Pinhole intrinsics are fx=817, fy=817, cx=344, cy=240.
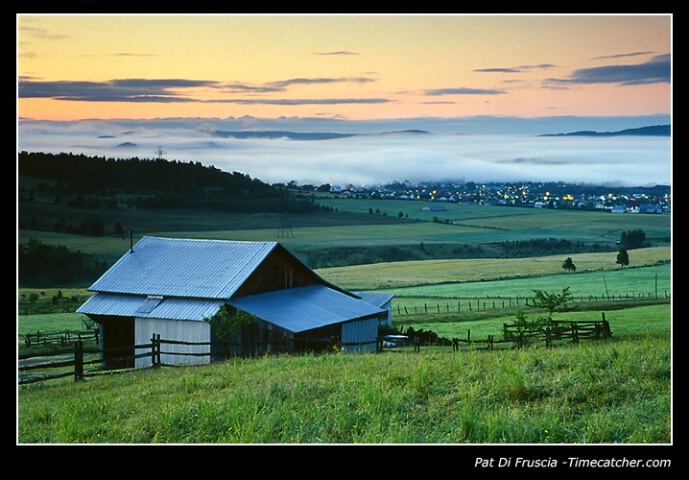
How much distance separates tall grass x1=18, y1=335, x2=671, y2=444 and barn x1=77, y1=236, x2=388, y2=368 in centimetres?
736

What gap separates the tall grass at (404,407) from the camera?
9898mm

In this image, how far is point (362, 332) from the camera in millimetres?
21969

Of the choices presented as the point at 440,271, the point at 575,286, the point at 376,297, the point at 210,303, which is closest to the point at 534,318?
the point at 575,286

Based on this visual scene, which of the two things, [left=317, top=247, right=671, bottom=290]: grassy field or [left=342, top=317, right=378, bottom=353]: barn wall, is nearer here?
[left=342, top=317, right=378, bottom=353]: barn wall

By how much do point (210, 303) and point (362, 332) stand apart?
168 inches

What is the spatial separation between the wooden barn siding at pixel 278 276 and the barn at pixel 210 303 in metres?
0.03

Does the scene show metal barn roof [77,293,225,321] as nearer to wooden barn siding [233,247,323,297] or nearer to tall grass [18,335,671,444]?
wooden barn siding [233,247,323,297]

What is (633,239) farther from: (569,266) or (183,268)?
(183,268)

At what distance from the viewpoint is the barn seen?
65.5ft

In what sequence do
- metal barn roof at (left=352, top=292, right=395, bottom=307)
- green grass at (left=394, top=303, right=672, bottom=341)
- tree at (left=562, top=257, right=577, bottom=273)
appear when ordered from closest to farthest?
green grass at (left=394, top=303, right=672, bottom=341) → tree at (left=562, top=257, right=577, bottom=273) → metal barn roof at (left=352, top=292, right=395, bottom=307)

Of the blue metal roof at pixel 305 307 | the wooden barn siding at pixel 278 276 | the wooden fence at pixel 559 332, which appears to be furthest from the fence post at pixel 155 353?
the wooden fence at pixel 559 332

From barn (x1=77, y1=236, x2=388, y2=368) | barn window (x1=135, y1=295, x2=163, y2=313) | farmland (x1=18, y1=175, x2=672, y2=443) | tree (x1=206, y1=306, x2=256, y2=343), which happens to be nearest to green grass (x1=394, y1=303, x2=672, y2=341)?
farmland (x1=18, y1=175, x2=672, y2=443)
